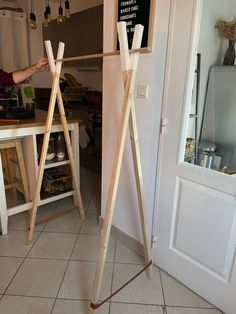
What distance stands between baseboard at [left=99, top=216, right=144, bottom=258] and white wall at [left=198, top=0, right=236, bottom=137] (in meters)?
1.23

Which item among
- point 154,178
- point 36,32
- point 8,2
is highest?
point 8,2

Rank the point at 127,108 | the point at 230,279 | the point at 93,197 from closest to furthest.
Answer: the point at 127,108, the point at 230,279, the point at 93,197

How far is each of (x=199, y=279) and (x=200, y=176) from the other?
0.69 m

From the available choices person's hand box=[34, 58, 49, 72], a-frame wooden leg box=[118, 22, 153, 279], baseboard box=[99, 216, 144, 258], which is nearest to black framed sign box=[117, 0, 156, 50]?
a-frame wooden leg box=[118, 22, 153, 279]

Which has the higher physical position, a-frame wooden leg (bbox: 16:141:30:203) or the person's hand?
the person's hand

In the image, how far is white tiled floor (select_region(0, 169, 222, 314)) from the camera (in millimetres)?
1447

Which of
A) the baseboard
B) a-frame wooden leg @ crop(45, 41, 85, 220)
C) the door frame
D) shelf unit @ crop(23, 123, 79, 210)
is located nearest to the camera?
the door frame

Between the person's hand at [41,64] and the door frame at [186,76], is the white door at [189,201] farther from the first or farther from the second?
the person's hand at [41,64]

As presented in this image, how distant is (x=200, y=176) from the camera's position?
55.1 inches

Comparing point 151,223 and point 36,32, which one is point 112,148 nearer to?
point 151,223

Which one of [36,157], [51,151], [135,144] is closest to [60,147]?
[51,151]

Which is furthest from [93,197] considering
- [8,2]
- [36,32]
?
[8,2]

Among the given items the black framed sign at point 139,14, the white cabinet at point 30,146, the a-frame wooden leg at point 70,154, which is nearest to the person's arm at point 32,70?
the a-frame wooden leg at point 70,154

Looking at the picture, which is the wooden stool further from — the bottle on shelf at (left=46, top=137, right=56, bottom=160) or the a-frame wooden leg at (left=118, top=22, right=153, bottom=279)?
the a-frame wooden leg at (left=118, top=22, right=153, bottom=279)
